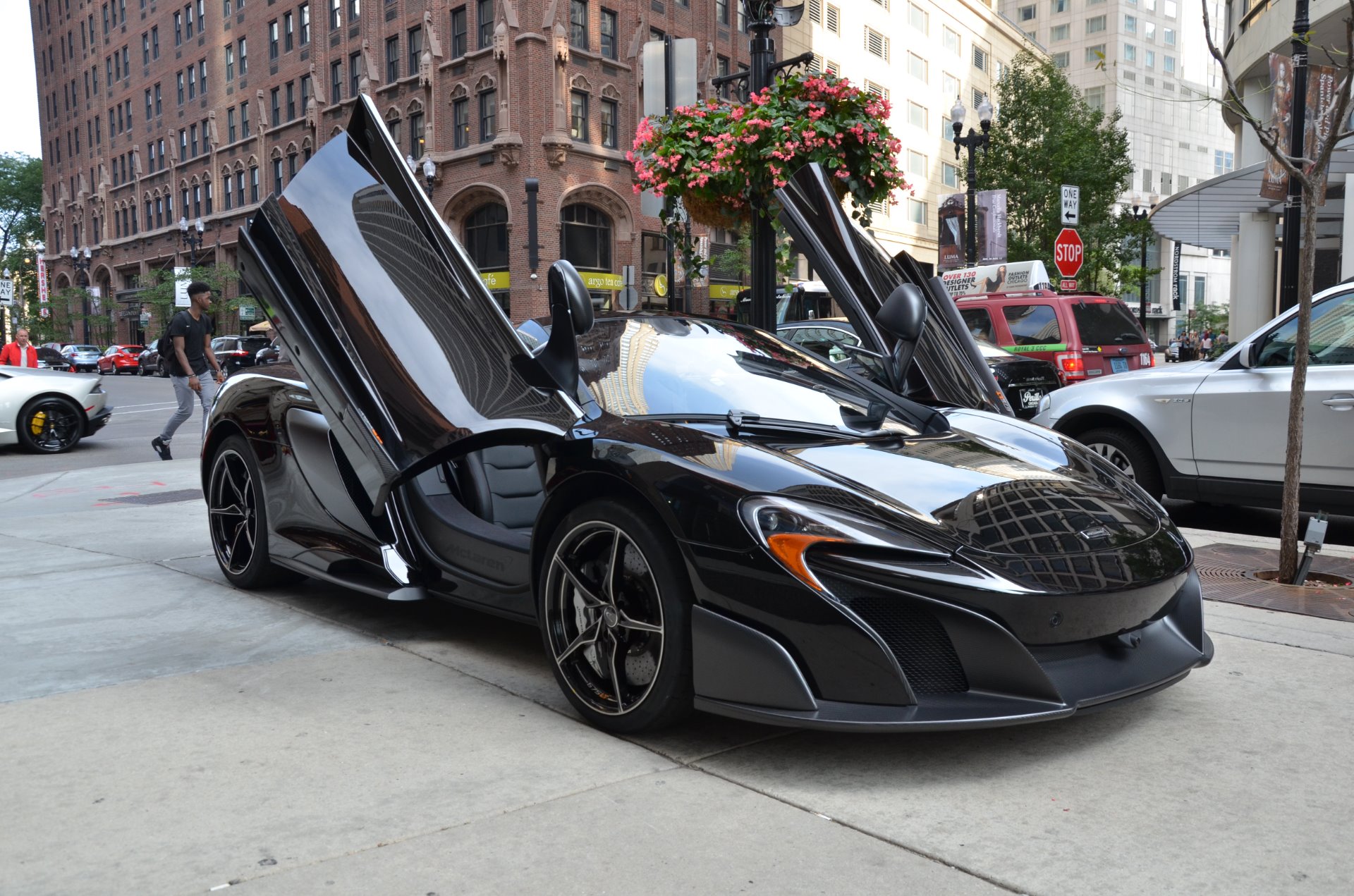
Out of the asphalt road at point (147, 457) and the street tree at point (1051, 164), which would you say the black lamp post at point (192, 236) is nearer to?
the asphalt road at point (147, 457)

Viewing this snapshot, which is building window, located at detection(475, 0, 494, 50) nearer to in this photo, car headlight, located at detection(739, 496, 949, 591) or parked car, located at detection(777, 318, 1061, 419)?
parked car, located at detection(777, 318, 1061, 419)

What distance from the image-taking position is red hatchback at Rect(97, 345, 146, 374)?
51.2m

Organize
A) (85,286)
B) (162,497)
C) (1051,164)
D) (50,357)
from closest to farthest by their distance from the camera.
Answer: (162,497) → (1051,164) → (50,357) → (85,286)

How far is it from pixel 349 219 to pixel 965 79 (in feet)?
218

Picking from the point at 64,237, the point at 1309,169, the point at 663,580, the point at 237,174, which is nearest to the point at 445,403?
the point at 663,580

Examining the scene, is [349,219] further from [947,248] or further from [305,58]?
[305,58]

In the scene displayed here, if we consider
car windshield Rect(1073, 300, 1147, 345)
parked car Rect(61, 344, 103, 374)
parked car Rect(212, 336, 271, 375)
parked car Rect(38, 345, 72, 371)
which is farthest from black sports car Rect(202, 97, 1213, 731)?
parked car Rect(61, 344, 103, 374)

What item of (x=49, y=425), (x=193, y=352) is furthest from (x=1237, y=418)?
(x=49, y=425)

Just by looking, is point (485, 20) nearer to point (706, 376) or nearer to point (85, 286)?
point (706, 376)

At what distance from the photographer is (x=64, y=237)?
79.7 m

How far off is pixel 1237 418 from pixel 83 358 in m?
54.2

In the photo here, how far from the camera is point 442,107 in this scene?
42.4m

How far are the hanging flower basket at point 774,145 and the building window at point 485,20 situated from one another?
35.4 meters

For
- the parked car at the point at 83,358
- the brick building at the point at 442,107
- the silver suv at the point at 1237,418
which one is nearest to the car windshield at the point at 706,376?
the silver suv at the point at 1237,418
